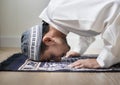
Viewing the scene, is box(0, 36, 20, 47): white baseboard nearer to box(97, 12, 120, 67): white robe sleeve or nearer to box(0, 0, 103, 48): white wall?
box(0, 0, 103, 48): white wall

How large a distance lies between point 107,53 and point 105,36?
0.27 ft

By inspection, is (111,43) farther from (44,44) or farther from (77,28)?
(44,44)

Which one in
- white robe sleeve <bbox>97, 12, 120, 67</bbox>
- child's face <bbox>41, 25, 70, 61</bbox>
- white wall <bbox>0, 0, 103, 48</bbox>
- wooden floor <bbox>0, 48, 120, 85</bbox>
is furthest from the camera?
white wall <bbox>0, 0, 103, 48</bbox>

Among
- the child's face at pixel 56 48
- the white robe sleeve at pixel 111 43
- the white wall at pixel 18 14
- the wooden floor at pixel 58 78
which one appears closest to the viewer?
the wooden floor at pixel 58 78

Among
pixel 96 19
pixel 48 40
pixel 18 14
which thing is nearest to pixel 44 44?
pixel 48 40

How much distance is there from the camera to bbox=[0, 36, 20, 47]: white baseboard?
10.8 feet

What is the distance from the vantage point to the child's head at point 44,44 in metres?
1.55

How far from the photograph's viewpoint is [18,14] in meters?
3.26

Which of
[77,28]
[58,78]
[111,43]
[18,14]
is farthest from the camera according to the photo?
[18,14]

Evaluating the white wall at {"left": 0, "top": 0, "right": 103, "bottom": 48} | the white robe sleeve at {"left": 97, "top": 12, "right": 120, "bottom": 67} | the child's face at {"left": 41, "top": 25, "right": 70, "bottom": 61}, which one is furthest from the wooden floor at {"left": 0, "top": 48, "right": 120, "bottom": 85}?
the white wall at {"left": 0, "top": 0, "right": 103, "bottom": 48}

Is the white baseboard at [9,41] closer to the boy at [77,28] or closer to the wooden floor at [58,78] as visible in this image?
the boy at [77,28]

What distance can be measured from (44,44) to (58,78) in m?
0.45

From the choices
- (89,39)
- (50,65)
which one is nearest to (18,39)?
(89,39)

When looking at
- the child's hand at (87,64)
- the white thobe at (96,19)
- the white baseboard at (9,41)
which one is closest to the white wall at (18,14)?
the white baseboard at (9,41)
